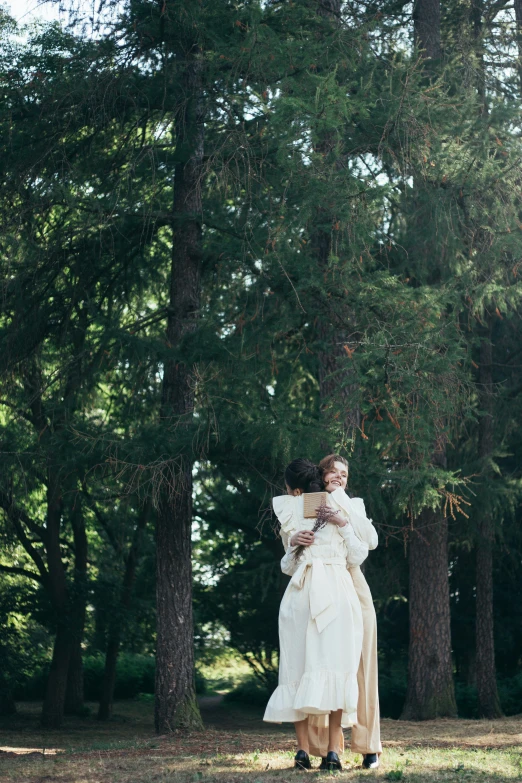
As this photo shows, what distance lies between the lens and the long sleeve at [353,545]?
5.78 meters

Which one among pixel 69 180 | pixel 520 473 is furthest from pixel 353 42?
pixel 520 473

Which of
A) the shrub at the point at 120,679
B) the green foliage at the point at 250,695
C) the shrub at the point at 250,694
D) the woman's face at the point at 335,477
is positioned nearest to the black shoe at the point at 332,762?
the woman's face at the point at 335,477

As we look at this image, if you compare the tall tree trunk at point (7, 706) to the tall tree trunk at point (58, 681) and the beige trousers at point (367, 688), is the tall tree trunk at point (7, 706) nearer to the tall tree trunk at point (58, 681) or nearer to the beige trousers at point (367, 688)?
the tall tree trunk at point (58, 681)

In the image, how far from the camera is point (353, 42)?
33.0 ft

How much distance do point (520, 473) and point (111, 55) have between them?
32.9 feet

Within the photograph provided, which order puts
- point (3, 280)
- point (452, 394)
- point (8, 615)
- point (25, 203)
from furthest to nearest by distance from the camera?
point (8, 615) → point (3, 280) → point (25, 203) → point (452, 394)

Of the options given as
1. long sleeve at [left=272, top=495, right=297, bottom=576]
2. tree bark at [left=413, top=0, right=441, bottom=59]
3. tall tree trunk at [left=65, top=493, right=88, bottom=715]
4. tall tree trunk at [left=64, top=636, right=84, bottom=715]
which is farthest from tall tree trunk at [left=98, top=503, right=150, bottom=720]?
long sleeve at [left=272, top=495, right=297, bottom=576]

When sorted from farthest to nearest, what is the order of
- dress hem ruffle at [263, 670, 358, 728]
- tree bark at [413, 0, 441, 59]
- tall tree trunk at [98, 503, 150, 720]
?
1. tall tree trunk at [98, 503, 150, 720]
2. tree bark at [413, 0, 441, 59]
3. dress hem ruffle at [263, 670, 358, 728]

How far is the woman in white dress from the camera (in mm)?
5551

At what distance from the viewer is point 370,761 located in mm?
5832

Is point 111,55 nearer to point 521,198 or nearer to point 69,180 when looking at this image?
point 69,180

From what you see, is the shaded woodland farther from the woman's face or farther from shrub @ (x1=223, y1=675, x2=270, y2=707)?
shrub @ (x1=223, y1=675, x2=270, y2=707)

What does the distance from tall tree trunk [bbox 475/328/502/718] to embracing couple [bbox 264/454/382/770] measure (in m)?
9.39

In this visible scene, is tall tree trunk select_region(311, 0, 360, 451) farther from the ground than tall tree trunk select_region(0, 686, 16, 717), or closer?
farther from the ground
